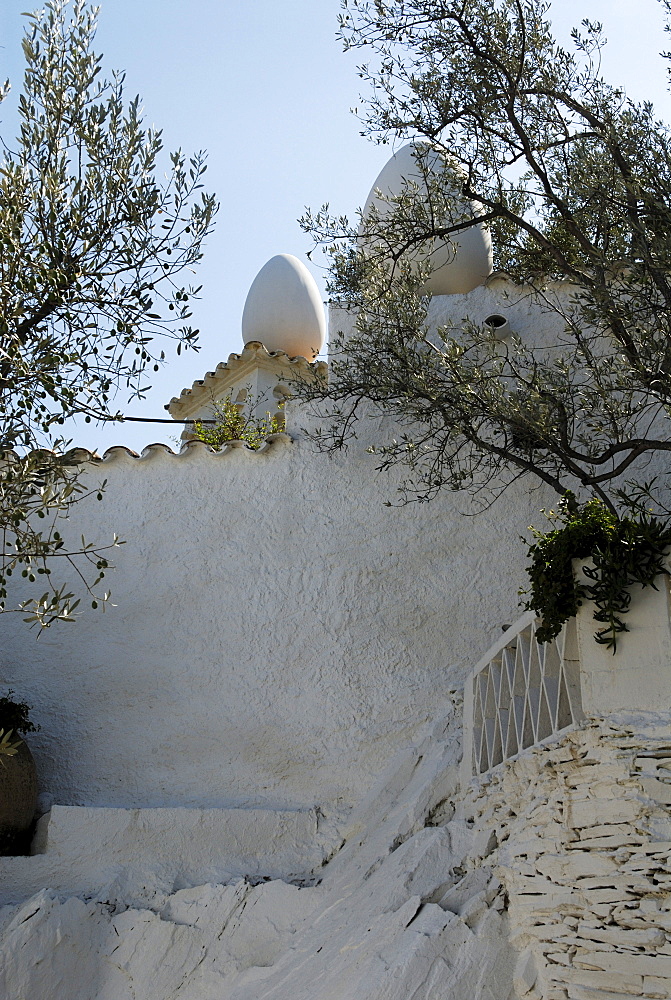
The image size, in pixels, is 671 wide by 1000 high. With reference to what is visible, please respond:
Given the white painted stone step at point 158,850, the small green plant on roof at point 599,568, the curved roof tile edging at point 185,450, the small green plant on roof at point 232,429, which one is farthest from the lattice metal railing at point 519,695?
the small green plant on roof at point 232,429

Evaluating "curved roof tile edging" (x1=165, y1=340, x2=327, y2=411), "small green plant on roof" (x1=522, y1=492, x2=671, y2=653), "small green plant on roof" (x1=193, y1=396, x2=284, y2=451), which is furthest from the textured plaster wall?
"curved roof tile edging" (x1=165, y1=340, x2=327, y2=411)

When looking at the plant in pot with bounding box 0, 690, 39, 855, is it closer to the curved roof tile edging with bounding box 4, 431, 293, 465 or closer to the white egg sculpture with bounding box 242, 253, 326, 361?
the curved roof tile edging with bounding box 4, 431, 293, 465

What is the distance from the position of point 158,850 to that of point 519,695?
3050 millimetres

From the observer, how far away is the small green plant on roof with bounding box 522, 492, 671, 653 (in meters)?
5.05

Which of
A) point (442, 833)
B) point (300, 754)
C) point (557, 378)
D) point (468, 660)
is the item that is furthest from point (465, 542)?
point (442, 833)

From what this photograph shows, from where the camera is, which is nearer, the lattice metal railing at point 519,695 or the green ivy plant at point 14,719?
the lattice metal railing at point 519,695

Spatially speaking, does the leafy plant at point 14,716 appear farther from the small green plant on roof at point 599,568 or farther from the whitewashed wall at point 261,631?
the small green plant on roof at point 599,568

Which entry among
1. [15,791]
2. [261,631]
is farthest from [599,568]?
[15,791]

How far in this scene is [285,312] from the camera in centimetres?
1398

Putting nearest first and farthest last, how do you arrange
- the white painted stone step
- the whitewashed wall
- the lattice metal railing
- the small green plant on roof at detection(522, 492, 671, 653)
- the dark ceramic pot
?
the small green plant on roof at detection(522, 492, 671, 653) < the lattice metal railing < the white painted stone step < the dark ceramic pot < the whitewashed wall

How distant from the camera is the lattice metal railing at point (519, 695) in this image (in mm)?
5324

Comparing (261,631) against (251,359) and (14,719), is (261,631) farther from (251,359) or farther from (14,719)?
(251,359)

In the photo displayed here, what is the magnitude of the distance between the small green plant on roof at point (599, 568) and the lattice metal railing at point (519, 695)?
0.56ft

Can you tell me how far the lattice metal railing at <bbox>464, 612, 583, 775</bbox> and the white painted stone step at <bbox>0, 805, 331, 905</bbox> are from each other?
162 cm
